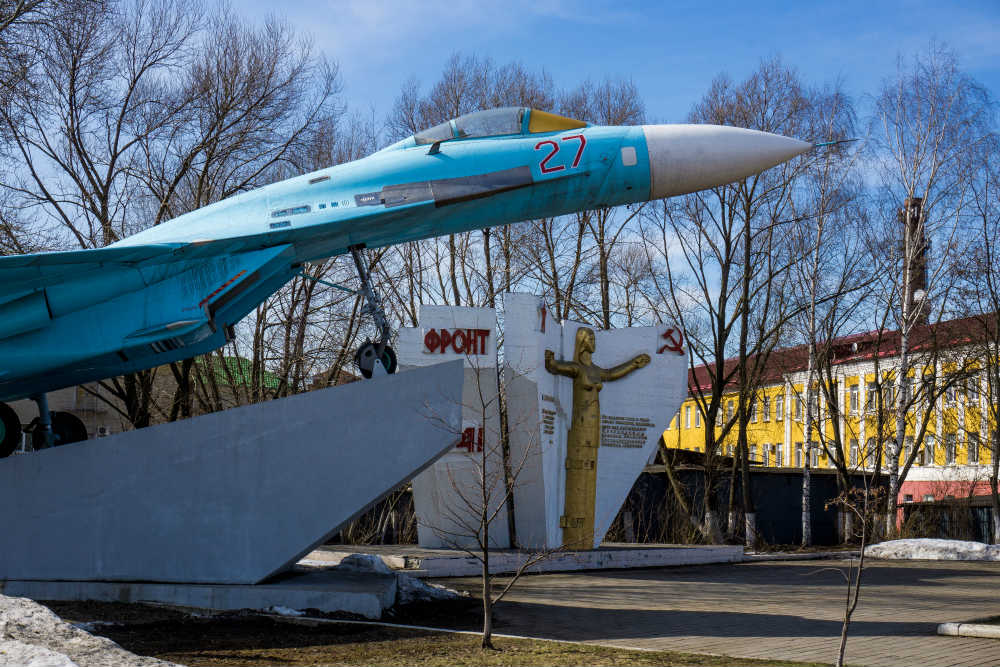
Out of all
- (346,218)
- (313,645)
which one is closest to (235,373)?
(346,218)

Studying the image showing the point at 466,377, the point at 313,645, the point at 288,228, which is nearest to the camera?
the point at 313,645

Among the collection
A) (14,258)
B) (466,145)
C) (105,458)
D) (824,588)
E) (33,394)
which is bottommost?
(824,588)

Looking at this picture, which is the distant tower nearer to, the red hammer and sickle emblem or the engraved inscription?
the red hammer and sickle emblem

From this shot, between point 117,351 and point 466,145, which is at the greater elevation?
point 466,145

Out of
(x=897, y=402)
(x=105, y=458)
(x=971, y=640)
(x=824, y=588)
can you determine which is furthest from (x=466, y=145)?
(x=897, y=402)

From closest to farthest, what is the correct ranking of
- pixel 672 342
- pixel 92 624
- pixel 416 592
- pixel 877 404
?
pixel 92 624
pixel 416 592
pixel 672 342
pixel 877 404

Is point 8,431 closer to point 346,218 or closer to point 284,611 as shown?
point 284,611

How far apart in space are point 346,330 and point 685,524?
31.4ft

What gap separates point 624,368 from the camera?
1580 centimetres

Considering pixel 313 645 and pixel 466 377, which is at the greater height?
pixel 466 377

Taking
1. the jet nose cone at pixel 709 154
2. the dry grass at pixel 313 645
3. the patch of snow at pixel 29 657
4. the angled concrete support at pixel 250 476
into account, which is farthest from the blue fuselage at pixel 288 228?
the patch of snow at pixel 29 657

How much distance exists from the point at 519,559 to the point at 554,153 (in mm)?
7091

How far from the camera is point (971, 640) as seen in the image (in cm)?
768

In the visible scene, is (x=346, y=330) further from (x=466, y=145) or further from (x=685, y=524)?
(x=466, y=145)
